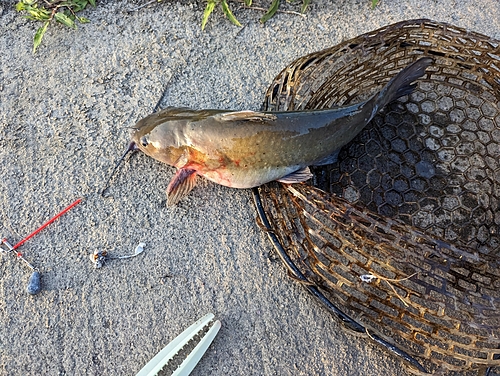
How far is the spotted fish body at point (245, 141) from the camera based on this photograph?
1.90m

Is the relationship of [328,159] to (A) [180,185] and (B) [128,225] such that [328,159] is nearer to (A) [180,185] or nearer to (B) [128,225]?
(A) [180,185]

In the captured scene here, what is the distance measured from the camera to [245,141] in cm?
190

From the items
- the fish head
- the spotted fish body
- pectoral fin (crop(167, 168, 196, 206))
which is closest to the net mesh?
the spotted fish body

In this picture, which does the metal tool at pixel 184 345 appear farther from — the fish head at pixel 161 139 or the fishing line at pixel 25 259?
the fish head at pixel 161 139

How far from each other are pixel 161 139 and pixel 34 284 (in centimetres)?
90

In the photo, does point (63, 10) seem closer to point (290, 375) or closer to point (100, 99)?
point (100, 99)

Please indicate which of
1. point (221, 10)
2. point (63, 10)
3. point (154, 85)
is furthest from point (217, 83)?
point (63, 10)

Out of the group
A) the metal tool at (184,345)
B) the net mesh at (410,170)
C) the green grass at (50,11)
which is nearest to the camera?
the metal tool at (184,345)

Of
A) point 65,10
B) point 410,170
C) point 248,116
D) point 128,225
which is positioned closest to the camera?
point 248,116

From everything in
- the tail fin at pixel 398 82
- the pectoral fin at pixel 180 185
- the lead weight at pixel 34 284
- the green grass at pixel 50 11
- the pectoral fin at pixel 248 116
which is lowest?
the lead weight at pixel 34 284

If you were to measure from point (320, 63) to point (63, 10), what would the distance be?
1635 millimetres

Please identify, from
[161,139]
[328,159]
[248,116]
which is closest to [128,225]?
[161,139]

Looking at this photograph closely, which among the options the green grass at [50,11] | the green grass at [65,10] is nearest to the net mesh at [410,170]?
the green grass at [65,10]

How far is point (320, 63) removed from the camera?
2195mm
